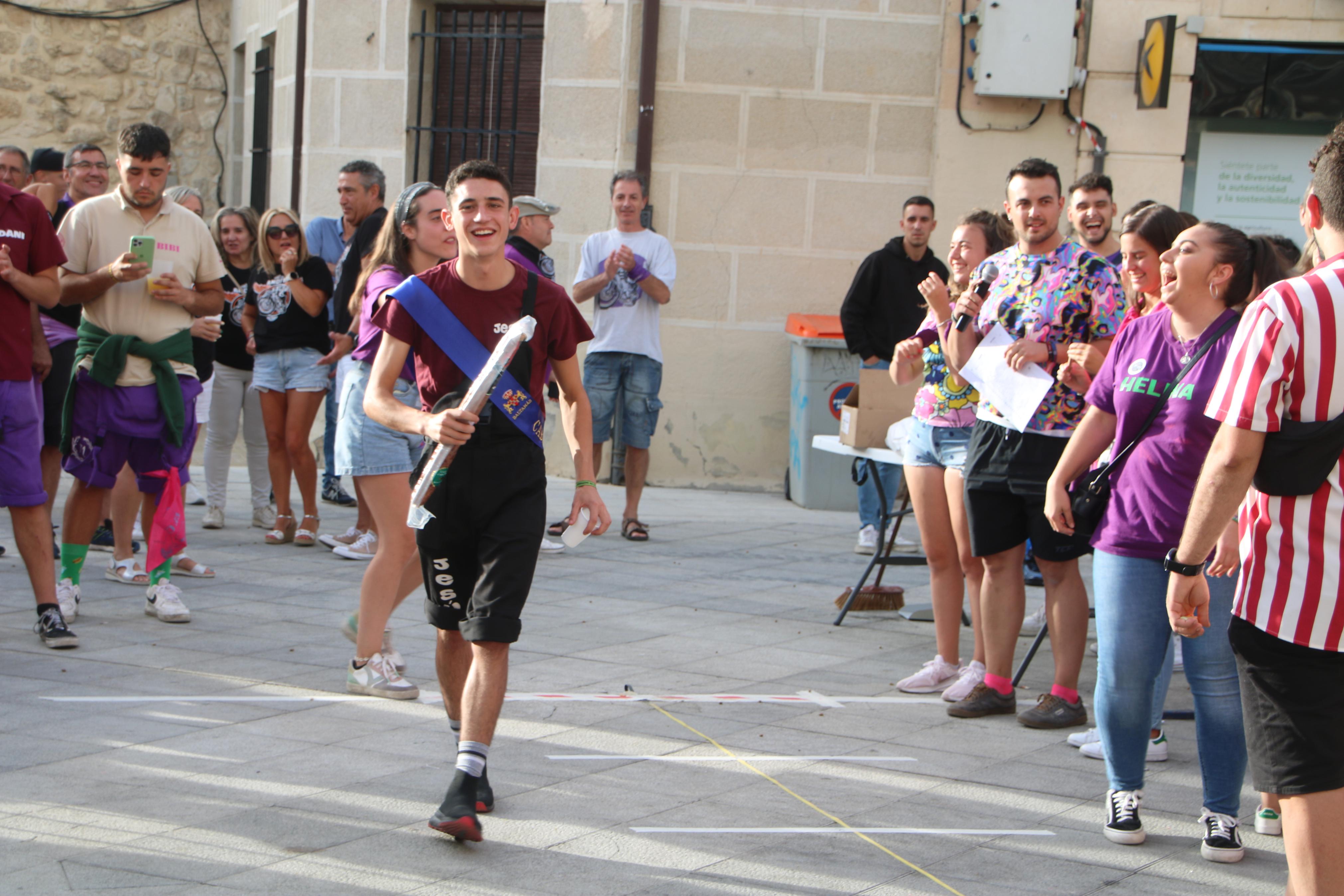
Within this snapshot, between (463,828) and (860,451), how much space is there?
350 cm

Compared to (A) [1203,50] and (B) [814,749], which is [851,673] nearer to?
(B) [814,749]

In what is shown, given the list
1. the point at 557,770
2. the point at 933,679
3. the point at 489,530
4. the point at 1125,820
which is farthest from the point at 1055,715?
the point at 489,530

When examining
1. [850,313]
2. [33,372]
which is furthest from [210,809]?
[850,313]

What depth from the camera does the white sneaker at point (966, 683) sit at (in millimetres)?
5594

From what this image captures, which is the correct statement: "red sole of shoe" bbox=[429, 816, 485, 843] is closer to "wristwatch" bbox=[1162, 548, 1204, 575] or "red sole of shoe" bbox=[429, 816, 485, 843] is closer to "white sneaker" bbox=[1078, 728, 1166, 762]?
"wristwatch" bbox=[1162, 548, 1204, 575]

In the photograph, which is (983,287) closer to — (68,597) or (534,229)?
(534,229)

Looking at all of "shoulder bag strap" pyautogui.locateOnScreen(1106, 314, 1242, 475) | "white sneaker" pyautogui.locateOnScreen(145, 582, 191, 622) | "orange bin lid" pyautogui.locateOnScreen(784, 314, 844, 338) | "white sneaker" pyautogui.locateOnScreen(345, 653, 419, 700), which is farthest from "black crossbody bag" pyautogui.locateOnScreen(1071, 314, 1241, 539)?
"orange bin lid" pyautogui.locateOnScreen(784, 314, 844, 338)

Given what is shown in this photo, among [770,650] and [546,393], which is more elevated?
[546,393]

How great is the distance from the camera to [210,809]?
4027 mm

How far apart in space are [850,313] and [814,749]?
14.6ft

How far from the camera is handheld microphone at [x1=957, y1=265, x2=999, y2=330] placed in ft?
17.9

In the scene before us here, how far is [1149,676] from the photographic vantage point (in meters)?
4.21

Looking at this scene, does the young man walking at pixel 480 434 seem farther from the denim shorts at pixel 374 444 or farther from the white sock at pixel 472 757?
the denim shorts at pixel 374 444

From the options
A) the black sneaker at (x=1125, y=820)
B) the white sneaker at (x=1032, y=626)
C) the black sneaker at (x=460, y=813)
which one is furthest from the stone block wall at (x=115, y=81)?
the black sneaker at (x=1125, y=820)
